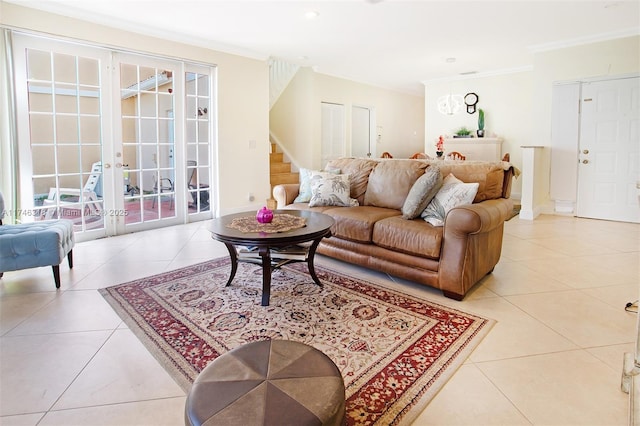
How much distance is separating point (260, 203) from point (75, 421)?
16.0 feet

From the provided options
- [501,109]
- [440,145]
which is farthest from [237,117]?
[501,109]

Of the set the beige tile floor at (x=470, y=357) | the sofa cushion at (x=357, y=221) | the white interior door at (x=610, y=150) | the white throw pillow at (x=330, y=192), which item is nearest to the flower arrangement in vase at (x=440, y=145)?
the white interior door at (x=610, y=150)

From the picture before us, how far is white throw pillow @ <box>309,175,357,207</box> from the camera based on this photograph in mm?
3676

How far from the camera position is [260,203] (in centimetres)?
629

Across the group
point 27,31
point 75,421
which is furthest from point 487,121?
point 75,421

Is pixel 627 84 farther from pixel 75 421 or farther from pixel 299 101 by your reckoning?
pixel 75 421

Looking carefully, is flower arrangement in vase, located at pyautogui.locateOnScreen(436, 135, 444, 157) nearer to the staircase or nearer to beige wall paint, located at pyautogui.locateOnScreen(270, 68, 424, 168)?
beige wall paint, located at pyautogui.locateOnScreen(270, 68, 424, 168)

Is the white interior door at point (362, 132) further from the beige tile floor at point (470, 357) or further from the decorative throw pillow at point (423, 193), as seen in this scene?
the decorative throw pillow at point (423, 193)

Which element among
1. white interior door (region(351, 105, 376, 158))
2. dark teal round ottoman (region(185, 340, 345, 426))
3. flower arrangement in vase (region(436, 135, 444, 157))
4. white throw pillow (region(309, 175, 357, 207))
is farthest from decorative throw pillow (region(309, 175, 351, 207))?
flower arrangement in vase (region(436, 135, 444, 157))

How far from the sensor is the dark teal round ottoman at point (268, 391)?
0.99 metres

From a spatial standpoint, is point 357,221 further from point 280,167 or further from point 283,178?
Answer: point 280,167

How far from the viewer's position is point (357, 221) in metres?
3.18

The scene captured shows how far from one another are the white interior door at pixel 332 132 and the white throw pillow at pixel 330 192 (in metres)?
3.86

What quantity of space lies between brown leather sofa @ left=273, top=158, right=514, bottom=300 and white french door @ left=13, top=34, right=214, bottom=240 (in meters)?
2.07
